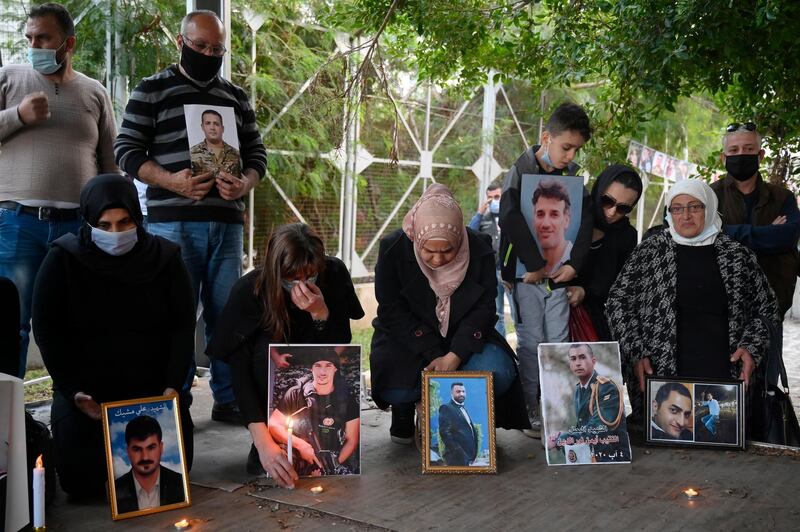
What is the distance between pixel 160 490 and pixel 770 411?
10.1 feet

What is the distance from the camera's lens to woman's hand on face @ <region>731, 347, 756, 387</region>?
4.07 metres

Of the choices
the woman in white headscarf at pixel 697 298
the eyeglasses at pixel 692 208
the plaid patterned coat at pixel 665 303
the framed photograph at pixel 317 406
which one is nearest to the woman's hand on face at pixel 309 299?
the framed photograph at pixel 317 406

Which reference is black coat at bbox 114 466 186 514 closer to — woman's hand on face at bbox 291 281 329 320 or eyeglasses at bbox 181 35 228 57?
woman's hand on face at bbox 291 281 329 320

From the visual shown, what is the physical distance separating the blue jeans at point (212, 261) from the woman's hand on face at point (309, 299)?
0.70 metres

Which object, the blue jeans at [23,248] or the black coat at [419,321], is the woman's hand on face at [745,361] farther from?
the blue jeans at [23,248]

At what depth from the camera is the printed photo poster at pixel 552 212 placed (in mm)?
4398

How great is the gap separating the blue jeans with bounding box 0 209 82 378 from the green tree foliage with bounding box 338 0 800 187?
7.89ft

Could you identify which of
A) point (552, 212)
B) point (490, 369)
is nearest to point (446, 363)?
point (490, 369)

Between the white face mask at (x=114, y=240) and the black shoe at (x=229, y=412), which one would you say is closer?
the white face mask at (x=114, y=240)

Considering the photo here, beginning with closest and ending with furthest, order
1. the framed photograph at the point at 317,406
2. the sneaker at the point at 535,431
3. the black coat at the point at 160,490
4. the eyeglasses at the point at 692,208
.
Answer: the black coat at the point at 160,490
the framed photograph at the point at 317,406
the eyeglasses at the point at 692,208
the sneaker at the point at 535,431

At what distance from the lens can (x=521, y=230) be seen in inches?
172

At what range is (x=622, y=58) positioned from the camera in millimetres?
4891

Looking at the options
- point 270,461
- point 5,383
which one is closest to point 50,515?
point 5,383

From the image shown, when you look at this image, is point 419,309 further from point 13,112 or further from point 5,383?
point 13,112
